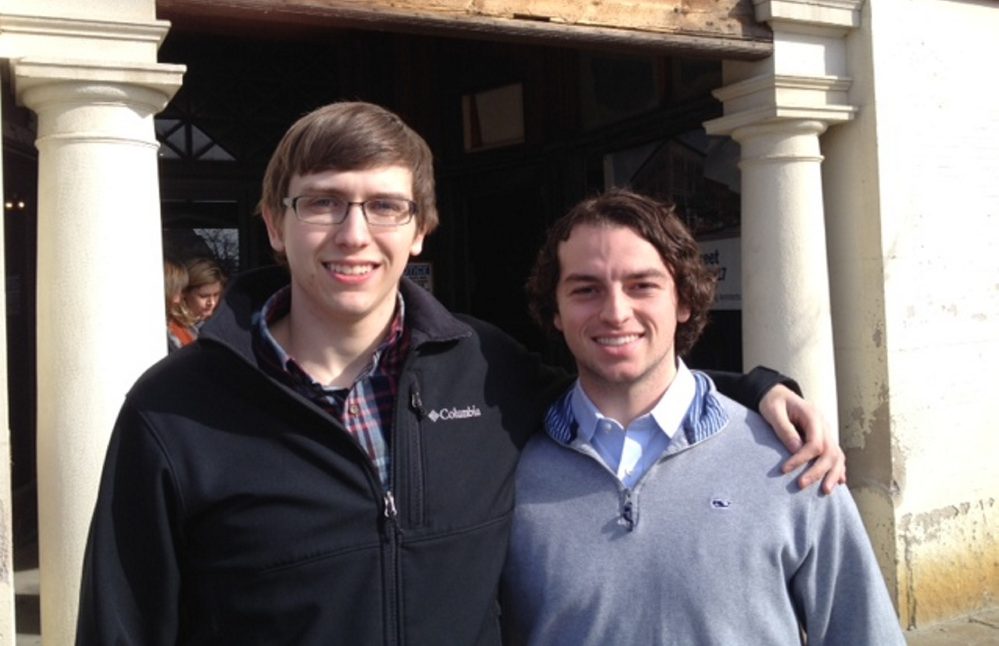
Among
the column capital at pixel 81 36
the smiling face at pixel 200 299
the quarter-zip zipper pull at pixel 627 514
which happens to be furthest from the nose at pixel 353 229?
the smiling face at pixel 200 299

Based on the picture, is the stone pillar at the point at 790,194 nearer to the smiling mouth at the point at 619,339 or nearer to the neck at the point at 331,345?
the smiling mouth at the point at 619,339

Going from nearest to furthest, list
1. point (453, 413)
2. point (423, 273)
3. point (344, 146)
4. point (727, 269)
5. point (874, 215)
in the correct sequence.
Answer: point (344, 146)
point (453, 413)
point (874, 215)
point (727, 269)
point (423, 273)

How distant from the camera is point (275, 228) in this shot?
1888mm

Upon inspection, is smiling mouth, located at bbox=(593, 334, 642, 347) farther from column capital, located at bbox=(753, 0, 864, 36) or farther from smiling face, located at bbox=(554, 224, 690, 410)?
column capital, located at bbox=(753, 0, 864, 36)

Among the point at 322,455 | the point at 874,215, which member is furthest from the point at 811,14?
the point at 322,455

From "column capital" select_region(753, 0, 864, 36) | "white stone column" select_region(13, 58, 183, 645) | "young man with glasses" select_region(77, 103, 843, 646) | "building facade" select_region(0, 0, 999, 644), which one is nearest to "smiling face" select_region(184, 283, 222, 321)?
"building facade" select_region(0, 0, 999, 644)

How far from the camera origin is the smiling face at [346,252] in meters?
1.74

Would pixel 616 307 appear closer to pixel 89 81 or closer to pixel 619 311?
pixel 619 311

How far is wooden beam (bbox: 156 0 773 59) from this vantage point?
3805 millimetres

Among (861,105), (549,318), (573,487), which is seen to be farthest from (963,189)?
(573,487)

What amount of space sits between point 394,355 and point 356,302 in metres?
0.16

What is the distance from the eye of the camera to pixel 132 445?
1648mm

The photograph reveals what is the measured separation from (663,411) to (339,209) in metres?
0.72

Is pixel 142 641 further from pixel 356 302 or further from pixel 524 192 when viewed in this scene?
pixel 524 192
